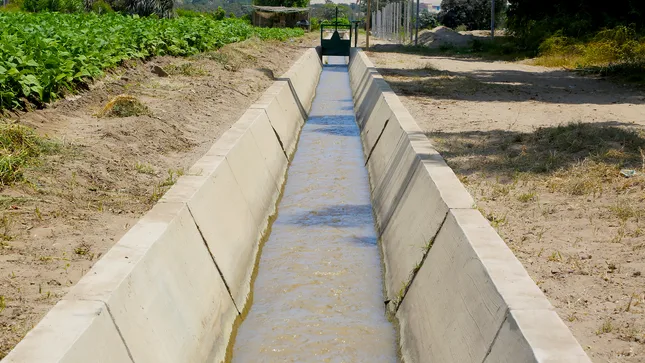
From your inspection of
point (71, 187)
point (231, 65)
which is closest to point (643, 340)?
point (71, 187)

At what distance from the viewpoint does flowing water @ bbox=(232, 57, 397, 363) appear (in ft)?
19.8

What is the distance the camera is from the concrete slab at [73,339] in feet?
11.5

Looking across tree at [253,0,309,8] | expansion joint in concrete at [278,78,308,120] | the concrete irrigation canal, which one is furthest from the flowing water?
tree at [253,0,309,8]

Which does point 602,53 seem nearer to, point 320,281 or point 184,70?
point 184,70

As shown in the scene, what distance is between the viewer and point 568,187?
297 inches

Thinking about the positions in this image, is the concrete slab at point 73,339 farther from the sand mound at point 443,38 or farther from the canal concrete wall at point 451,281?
the sand mound at point 443,38

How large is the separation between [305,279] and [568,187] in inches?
108

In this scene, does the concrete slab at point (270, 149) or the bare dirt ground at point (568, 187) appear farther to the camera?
the concrete slab at point (270, 149)

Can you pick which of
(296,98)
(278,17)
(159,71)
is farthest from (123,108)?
(278,17)

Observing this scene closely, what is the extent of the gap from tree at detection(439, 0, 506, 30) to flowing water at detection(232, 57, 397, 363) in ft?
200

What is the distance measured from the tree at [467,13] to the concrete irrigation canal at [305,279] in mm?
61826

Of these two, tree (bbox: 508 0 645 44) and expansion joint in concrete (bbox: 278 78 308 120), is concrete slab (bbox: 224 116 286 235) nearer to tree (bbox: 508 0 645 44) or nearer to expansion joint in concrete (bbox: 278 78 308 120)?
expansion joint in concrete (bbox: 278 78 308 120)

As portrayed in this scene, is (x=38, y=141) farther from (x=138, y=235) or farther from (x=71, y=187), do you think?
(x=138, y=235)

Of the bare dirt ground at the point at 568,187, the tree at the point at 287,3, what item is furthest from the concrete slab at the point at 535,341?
the tree at the point at 287,3
